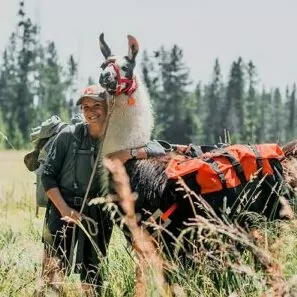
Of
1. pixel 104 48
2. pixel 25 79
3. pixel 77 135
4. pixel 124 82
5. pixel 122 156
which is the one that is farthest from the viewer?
pixel 25 79

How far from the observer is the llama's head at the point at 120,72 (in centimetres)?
Result: 458

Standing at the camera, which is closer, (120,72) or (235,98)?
(120,72)

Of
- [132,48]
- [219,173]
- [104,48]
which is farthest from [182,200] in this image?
[104,48]

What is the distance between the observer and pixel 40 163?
5.37m

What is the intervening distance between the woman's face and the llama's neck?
0.07 meters

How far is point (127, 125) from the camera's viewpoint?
473 centimetres

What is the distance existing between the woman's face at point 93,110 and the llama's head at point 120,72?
0.45 ft

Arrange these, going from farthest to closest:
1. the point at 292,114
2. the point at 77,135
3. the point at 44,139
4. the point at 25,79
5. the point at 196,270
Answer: the point at 292,114 < the point at 25,79 < the point at 44,139 < the point at 77,135 < the point at 196,270

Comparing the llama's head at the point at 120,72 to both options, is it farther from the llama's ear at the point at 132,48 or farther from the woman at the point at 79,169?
the woman at the point at 79,169

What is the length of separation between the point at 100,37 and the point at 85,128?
Answer: 0.67 meters

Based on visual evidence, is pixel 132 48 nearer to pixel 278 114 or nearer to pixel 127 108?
pixel 127 108

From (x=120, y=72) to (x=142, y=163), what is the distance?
25.1 inches

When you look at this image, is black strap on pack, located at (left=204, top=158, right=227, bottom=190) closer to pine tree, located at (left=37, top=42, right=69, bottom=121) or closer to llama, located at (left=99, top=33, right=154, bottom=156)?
llama, located at (left=99, top=33, right=154, bottom=156)

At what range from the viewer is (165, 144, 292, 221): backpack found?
429 centimetres
